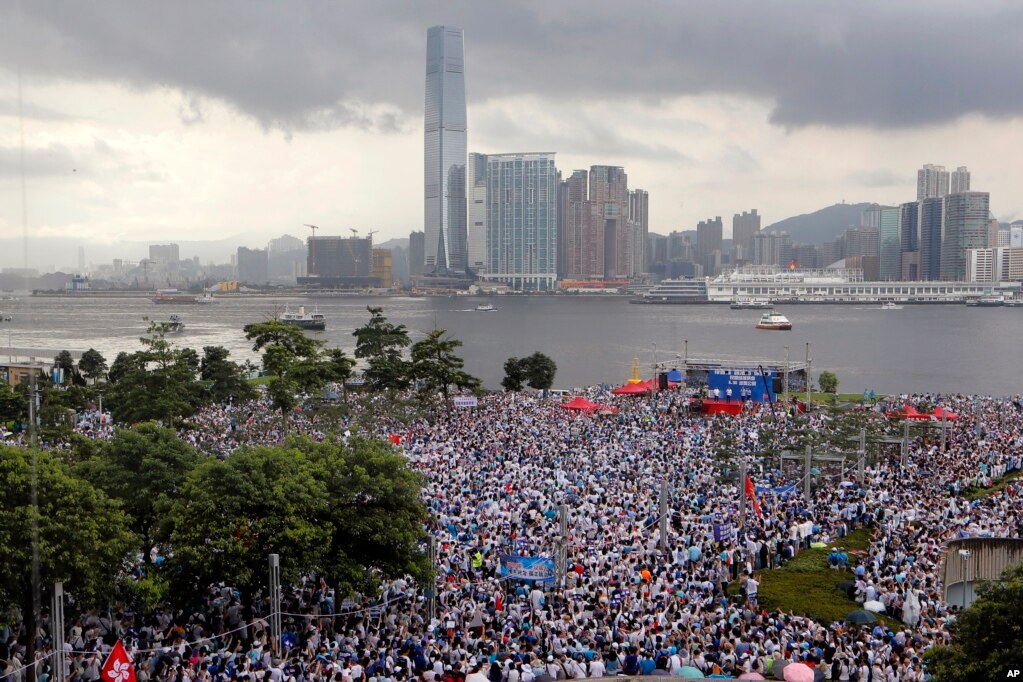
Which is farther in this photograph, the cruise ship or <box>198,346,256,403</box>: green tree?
the cruise ship

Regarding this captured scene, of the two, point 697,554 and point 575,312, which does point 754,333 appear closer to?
point 575,312

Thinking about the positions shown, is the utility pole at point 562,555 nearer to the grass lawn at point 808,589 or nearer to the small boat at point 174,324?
the grass lawn at point 808,589

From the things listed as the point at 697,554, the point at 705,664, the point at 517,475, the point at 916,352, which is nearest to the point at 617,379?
the point at 916,352

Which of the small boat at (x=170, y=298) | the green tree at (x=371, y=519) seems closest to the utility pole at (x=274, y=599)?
the green tree at (x=371, y=519)

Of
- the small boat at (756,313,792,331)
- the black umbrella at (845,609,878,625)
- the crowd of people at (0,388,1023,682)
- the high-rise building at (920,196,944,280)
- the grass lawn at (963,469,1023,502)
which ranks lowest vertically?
the small boat at (756,313,792,331)

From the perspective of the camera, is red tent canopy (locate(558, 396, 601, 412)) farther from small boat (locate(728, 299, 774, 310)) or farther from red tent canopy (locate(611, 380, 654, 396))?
small boat (locate(728, 299, 774, 310))

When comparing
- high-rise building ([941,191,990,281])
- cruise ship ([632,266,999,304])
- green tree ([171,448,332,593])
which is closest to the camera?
green tree ([171,448,332,593])

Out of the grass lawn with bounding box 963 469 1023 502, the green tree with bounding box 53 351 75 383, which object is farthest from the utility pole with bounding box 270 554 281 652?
the green tree with bounding box 53 351 75 383
